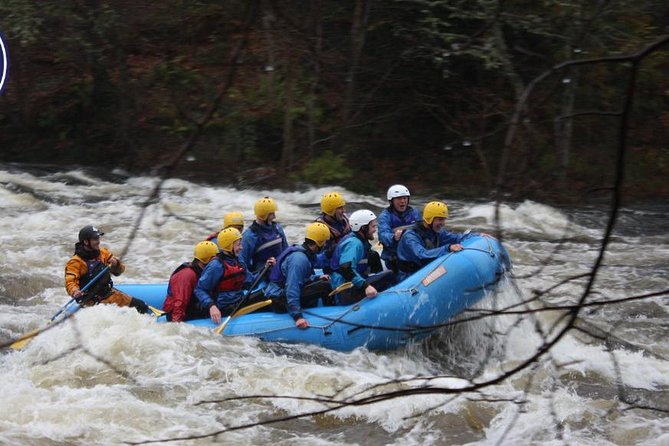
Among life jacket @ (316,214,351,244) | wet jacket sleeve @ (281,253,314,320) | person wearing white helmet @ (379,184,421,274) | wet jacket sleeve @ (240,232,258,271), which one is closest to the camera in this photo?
wet jacket sleeve @ (281,253,314,320)

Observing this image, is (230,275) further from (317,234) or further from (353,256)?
(353,256)

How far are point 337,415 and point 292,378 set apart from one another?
2.52 feet

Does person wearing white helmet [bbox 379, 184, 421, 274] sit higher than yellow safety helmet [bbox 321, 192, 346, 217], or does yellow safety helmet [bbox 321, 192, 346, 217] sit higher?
yellow safety helmet [bbox 321, 192, 346, 217]

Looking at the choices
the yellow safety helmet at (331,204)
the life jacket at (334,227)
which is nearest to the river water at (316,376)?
the life jacket at (334,227)

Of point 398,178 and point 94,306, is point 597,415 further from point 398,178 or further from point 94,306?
point 398,178

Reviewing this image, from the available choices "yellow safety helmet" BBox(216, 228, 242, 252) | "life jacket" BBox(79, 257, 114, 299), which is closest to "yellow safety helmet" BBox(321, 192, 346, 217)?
A: "yellow safety helmet" BBox(216, 228, 242, 252)

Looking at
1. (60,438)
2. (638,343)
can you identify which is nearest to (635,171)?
(638,343)

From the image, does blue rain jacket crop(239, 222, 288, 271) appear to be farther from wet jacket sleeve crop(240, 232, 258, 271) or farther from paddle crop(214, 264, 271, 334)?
paddle crop(214, 264, 271, 334)

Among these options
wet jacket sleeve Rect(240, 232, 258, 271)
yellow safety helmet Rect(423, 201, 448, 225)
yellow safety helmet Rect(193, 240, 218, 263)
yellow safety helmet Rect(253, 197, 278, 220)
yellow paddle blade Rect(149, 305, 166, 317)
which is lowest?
yellow paddle blade Rect(149, 305, 166, 317)

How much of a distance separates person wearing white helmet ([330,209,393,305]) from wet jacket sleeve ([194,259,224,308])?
1.04 m

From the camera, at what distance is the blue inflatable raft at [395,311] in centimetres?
770

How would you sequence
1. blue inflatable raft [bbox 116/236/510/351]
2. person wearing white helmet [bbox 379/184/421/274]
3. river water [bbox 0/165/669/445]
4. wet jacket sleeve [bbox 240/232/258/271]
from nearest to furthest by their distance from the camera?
river water [bbox 0/165/669/445] → blue inflatable raft [bbox 116/236/510/351] → person wearing white helmet [bbox 379/184/421/274] → wet jacket sleeve [bbox 240/232/258/271]

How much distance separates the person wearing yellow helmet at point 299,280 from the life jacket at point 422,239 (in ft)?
2.72

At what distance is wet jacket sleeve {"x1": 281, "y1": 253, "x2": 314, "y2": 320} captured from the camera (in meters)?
7.86
